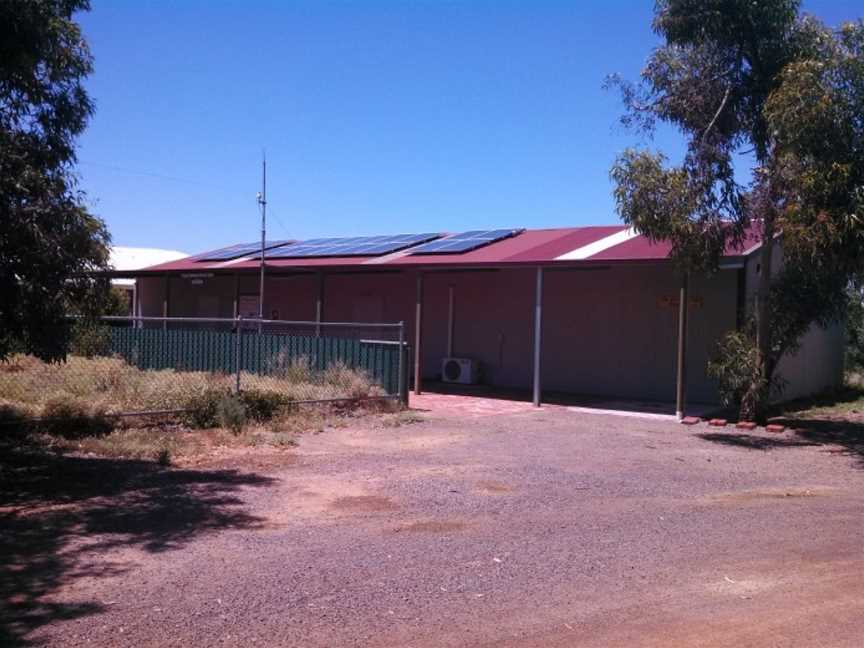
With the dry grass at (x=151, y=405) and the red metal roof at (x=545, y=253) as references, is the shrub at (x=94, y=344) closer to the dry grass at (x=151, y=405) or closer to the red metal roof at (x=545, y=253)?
the dry grass at (x=151, y=405)

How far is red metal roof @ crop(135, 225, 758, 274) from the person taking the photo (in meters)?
16.8

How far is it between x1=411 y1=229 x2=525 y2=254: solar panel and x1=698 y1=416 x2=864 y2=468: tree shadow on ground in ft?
28.6

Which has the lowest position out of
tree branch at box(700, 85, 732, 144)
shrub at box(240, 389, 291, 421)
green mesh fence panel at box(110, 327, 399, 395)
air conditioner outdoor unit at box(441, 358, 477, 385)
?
shrub at box(240, 389, 291, 421)

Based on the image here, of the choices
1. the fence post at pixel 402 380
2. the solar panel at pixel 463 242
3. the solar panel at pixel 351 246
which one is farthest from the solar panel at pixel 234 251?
the fence post at pixel 402 380

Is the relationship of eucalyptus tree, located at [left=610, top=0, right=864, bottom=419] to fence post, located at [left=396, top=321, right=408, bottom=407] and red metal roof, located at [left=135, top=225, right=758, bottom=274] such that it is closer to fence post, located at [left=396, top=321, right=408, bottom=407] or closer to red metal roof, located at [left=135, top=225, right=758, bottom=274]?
red metal roof, located at [left=135, top=225, right=758, bottom=274]

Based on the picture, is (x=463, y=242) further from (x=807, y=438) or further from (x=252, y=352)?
(x=807, y=438)

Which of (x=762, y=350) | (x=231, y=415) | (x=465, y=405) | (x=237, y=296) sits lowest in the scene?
(x=465, y=405)

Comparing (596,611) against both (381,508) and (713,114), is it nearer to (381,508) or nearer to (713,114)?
(381,508)

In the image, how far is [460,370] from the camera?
2206 centimetres

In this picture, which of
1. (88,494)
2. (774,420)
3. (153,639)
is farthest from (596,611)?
(774,420)

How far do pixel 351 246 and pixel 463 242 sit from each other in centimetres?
431

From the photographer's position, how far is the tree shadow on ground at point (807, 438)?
13025 mm

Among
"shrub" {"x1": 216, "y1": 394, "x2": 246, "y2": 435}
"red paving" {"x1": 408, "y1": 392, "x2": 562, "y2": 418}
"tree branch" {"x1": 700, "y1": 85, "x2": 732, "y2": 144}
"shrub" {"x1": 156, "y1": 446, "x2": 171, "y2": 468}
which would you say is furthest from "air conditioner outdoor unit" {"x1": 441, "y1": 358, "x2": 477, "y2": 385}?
Answer: "shrub" {"x1": 156, "y1": 446, "x2": 171, "y2": 468}

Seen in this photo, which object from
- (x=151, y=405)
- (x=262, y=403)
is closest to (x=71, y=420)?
(x=151, y=405)
